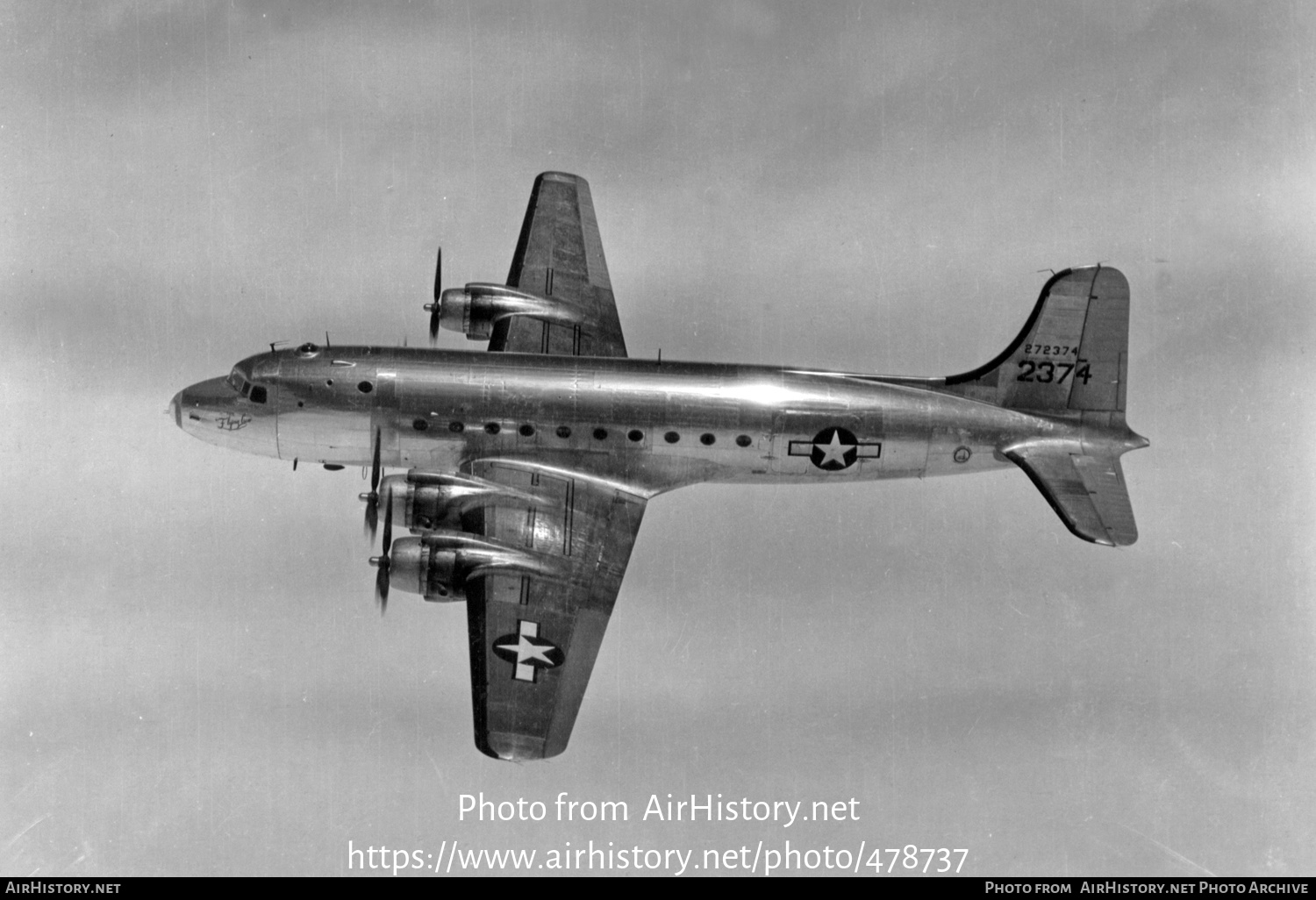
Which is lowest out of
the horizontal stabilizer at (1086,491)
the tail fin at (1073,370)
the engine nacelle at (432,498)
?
the engine nacelle at (432,498)

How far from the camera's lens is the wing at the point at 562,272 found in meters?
27.1

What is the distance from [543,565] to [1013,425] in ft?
29.7

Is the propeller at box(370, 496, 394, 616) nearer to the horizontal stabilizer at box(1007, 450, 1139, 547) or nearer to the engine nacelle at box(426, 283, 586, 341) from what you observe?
the engine nacelle at box(426, 283, 586, 341)

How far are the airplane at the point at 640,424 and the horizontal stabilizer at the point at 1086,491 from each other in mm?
31

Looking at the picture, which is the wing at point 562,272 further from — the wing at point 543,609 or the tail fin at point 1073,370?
the tail fin at point 1073,370

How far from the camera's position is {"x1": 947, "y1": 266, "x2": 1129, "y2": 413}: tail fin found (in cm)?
2578

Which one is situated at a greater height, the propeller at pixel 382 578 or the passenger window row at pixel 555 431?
the passenger window row at pixel 555 431

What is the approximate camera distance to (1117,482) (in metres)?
25.1

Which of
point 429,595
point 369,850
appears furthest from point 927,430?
point 369,850

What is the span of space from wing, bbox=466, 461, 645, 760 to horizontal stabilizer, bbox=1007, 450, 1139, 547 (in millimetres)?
7270

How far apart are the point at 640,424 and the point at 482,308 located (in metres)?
4.27

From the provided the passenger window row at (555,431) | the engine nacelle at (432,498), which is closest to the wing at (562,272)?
the passenger window row at (555,431)

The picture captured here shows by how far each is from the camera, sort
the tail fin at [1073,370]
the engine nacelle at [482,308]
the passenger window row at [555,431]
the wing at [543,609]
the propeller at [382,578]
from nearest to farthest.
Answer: the wing at [543,609], the propeller at [382,578], the passenger window row at [555,431], the tail fin at [1073,370], the engine nacelle at [482,308]

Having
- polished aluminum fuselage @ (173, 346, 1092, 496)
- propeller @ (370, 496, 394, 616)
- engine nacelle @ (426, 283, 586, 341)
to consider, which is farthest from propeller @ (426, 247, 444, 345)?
propeller @ (370, 496, 394, 616)
